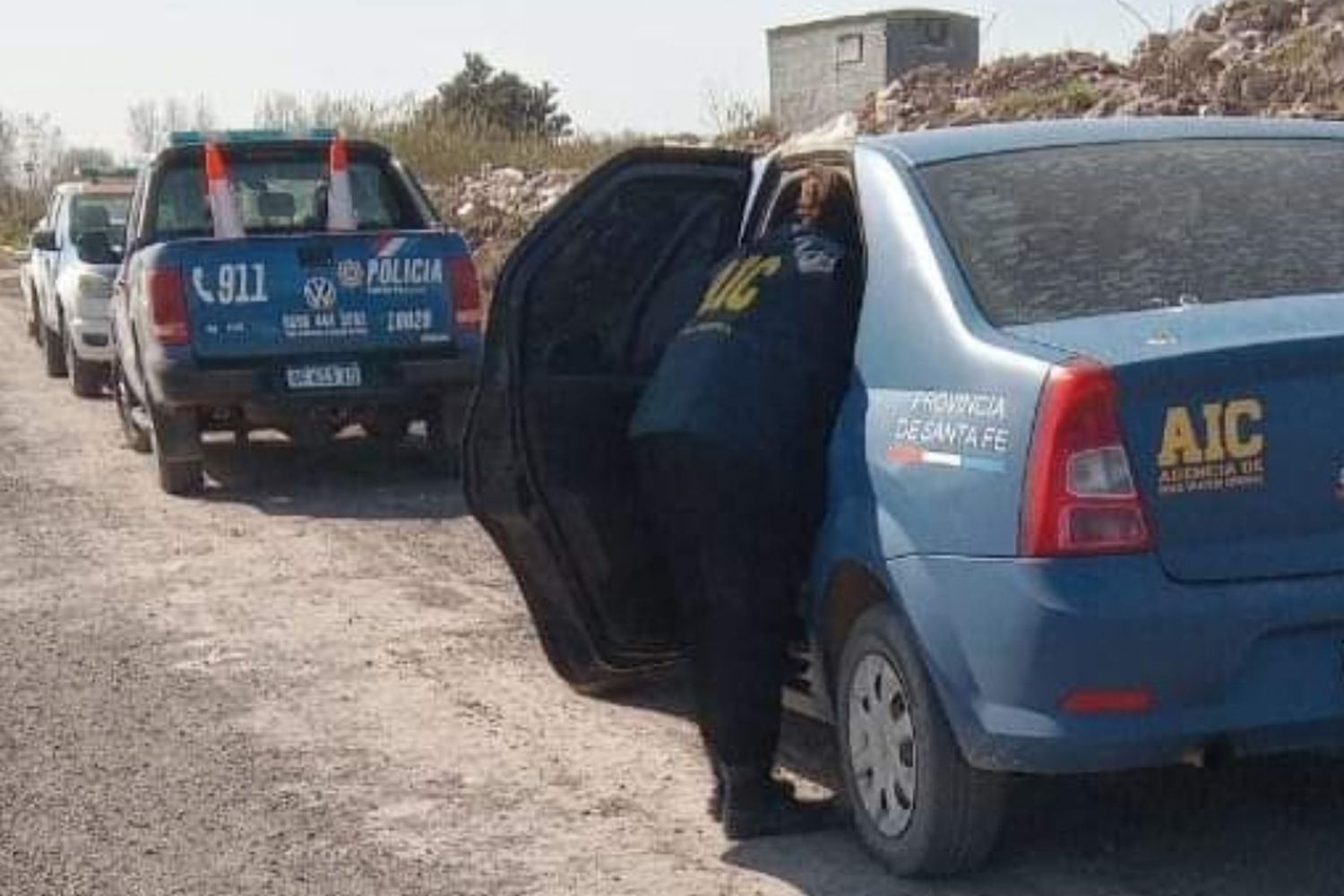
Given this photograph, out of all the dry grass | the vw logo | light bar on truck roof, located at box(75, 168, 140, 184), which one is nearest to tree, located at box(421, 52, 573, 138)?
the dry grass

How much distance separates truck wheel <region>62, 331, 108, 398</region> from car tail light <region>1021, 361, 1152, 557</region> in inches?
552

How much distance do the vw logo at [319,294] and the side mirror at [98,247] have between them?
358cm

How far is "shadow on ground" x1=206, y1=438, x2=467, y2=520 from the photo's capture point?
10.9 metres

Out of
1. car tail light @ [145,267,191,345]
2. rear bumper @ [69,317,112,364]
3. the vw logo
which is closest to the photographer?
car tail light @ [145,267,191,345]

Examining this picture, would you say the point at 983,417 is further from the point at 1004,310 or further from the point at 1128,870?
the point at 1128,870

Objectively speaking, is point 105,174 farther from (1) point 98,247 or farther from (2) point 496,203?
(1) point 98,247

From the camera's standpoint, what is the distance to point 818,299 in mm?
5062

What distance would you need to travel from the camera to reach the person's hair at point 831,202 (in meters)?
5.39

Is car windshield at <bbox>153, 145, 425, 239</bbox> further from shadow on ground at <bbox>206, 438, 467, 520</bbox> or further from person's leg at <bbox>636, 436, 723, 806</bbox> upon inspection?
person's leg at <bbox>636, 436, 723, 806</bbox>

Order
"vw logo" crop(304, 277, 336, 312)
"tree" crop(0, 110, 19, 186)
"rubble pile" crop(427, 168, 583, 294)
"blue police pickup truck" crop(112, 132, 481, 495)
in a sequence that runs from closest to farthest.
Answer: "blue police pickup truck" crop(112, 132, 481, 495) → "vw logo" crop(304, 277, 336, 312) → "rubble pile" crop(427, 168, 583, 294) → "tree" crop(0, 110, 19, 186)

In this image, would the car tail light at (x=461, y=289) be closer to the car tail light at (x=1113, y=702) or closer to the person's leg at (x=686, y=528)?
the person's leg at (x=686, y=528)

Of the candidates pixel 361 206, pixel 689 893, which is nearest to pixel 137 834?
pixel 689 893

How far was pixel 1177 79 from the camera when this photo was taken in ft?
51.5

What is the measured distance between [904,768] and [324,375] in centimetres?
714
